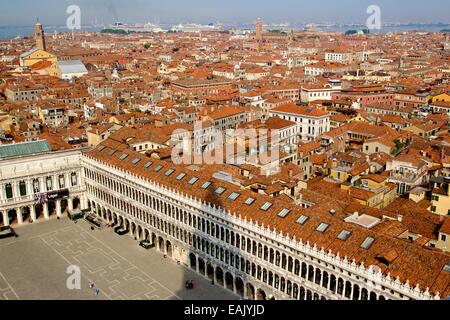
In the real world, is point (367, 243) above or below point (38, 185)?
above

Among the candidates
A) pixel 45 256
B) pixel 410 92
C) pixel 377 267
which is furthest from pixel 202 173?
pixel 410 92

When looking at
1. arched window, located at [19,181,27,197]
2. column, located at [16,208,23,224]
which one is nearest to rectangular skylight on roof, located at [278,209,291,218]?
arched window, located at [19,181,27,197]

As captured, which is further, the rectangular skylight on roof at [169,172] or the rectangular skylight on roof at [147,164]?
the rectangular skylight on roof at [147,164]

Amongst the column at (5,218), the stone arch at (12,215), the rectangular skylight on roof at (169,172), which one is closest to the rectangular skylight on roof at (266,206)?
the rectangular skylight on roof at (169,172)

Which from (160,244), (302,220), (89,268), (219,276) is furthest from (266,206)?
(89,268)

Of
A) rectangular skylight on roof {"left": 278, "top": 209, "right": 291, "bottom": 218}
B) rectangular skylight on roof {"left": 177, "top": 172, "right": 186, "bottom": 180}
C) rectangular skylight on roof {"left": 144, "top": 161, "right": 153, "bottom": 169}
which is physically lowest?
rectangular skylight on roof {"left": 278, "top": 209, "right": 291, "bottom": 218}

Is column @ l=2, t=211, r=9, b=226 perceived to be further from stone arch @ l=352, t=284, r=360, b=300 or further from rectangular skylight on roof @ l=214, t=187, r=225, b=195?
stone arch @ l=352, t=284, r=360, b=300

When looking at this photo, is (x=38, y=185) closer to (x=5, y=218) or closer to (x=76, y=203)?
(x=5, y=218)

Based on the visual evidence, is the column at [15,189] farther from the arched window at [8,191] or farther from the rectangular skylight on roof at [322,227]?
the rectangular skylight on roof at [322,227]
